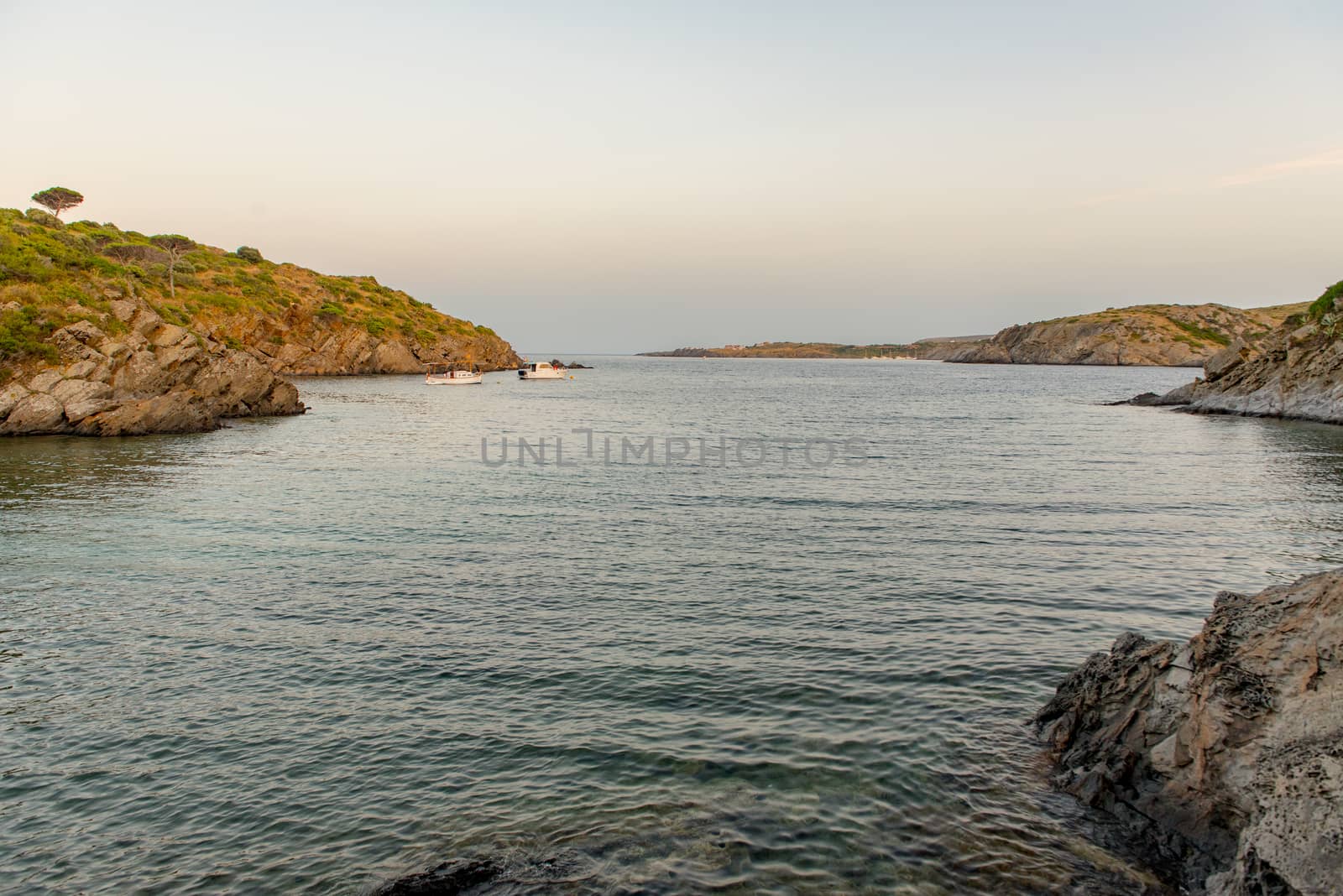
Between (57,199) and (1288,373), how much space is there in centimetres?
16251

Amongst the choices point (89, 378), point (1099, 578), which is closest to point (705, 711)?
point (1099, 578)

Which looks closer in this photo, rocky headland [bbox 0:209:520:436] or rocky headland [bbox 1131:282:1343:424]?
rocky headland [bbox 0:209:520:436]

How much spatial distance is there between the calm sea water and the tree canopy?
4607 inches

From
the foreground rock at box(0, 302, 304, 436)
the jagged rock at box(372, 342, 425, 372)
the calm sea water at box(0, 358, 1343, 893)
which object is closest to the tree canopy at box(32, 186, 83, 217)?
the jagged rock at box(372, 342, 425, 372)

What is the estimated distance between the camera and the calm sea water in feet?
32.6

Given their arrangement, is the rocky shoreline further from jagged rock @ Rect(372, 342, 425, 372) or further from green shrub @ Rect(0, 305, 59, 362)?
jagged rock @ Rect(372, 342, 425, 372)

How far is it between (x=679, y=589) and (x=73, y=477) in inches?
1245

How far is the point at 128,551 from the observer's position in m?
23.9

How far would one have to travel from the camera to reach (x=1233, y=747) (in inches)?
371

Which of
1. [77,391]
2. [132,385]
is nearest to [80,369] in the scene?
[77,391]

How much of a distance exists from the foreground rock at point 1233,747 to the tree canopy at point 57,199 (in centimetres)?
15806

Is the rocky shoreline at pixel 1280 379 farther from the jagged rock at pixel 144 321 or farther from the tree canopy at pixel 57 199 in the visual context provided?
the tree canopy at pixel 57 199

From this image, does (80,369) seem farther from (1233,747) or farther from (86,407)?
(1233,747)

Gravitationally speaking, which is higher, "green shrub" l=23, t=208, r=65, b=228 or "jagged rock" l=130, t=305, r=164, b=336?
"green shrub" l=23, t=208, r=65, b=228
